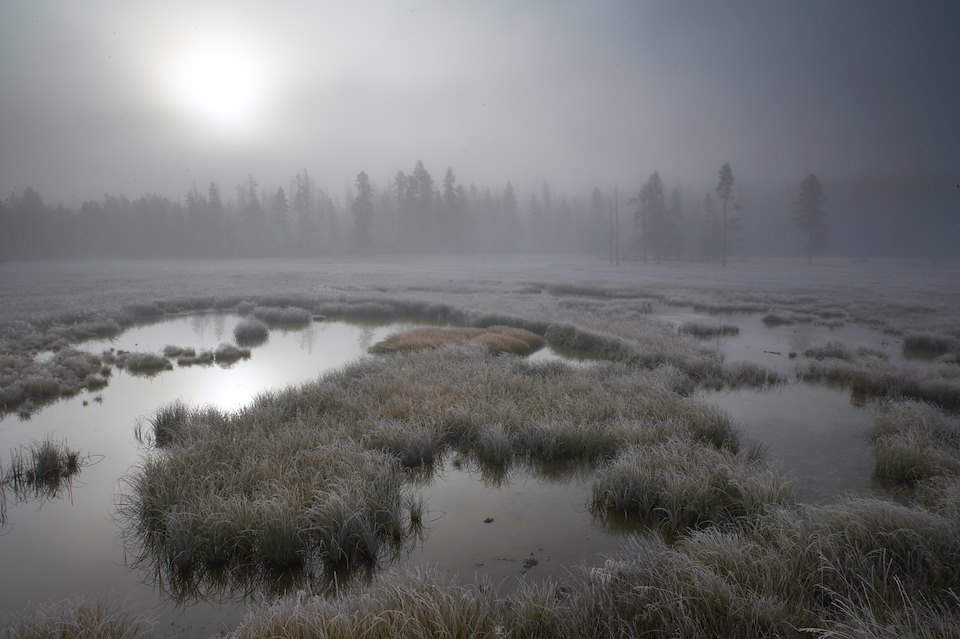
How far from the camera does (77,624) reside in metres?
3.70

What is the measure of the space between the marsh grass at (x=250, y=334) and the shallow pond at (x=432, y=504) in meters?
6.21

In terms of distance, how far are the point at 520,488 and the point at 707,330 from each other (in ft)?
54.9

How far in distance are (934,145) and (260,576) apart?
586 ft

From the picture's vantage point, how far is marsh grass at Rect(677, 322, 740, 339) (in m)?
20.4

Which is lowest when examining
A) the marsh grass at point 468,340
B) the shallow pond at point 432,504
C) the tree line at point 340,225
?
the shallow pond at point 432,504

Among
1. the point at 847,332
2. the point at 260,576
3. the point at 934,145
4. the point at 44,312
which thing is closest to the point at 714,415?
the point at 260,576

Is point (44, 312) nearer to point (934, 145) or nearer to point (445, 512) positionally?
point (445, 512)

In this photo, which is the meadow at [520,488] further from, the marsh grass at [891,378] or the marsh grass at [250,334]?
Result: the marsh grass at [250,334]

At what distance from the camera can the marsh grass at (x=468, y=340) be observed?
1672cm

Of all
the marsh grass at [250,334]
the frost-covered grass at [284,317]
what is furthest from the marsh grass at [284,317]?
the marsh grass at [250,334]

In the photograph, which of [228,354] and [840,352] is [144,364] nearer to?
[228,354]

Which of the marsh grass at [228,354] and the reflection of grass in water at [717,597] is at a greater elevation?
the reflection of grass in water at [717,597]

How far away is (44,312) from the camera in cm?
2320

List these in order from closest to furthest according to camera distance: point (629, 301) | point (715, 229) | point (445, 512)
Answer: point (445, 512) → point (629, 301) → point (715, 229)
